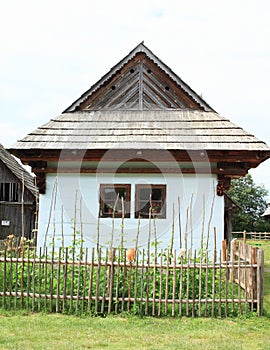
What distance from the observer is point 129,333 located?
6.63 m

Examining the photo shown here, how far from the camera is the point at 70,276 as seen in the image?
Answer: 8.16m

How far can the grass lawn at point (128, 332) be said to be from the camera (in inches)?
238

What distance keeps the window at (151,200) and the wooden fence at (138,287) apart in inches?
130

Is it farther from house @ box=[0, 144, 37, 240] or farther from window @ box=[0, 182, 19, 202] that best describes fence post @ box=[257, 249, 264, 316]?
window @ box=[0, 182, 19, 202]

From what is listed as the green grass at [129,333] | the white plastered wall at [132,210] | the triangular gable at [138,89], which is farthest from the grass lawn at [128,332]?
the triangular gable at [138,89]

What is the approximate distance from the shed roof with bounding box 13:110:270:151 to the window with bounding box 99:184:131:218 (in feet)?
3.47

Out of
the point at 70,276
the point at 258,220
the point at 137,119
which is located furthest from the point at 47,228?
the point at 258,220

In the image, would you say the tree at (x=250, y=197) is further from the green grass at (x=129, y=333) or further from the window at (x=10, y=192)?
the green grass at (x=129, y=333)

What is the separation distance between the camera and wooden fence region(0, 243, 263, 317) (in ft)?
25.3

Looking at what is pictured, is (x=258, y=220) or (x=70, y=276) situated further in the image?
(x=258, y=220)

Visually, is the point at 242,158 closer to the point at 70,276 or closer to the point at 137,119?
the point at 137,119

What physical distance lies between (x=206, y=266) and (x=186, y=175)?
12.7 feet

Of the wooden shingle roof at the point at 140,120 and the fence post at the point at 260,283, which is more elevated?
the wooden shingle roof at the point at 140,120

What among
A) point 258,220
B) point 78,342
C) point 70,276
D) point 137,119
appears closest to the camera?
point 78,342
